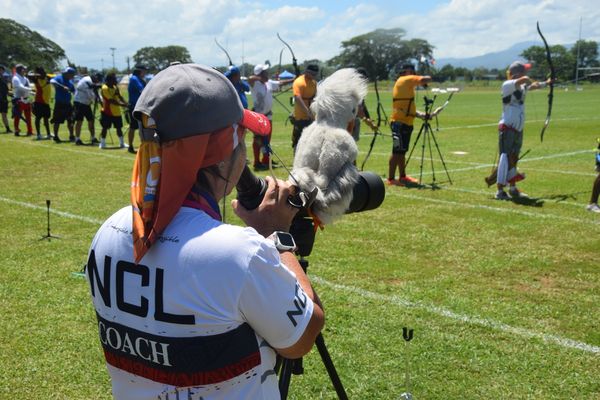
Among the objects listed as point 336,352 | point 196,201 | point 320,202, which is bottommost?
point 336,352

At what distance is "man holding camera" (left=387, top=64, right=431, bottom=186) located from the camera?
1138cm

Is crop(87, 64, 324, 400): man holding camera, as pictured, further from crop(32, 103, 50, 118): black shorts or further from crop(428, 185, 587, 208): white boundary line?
crop(32, 103, 50, 118): black shorts

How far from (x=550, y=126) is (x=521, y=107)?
14690mm

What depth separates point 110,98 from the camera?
16.9 m

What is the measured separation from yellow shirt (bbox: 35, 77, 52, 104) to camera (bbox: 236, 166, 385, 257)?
17.8 m

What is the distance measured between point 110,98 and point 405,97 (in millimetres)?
9212

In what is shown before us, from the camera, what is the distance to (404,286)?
592 centimetres

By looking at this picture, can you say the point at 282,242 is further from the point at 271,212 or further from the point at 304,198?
the point at 304,198

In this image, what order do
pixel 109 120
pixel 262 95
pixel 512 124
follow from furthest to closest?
pixel 109 120 < pixel 262 95 < pixel 512 124

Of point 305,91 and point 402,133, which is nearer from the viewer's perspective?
point 402,133

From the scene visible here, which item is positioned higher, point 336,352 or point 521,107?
point 521,107

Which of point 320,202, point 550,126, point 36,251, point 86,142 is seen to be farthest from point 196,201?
point 550,126

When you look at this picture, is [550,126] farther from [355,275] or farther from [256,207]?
[256,207]

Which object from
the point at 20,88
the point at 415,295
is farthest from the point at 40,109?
the point at 415,295
